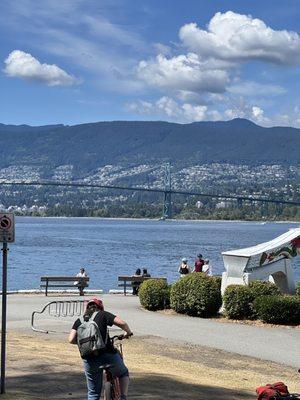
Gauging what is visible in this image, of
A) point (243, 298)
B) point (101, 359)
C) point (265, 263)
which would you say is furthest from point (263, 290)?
point (101, 359)

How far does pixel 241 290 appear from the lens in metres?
17.2

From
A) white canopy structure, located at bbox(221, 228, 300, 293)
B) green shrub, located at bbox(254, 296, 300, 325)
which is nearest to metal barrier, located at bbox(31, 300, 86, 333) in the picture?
white canopy structure, located at bbox(221, 228, 300, 293)

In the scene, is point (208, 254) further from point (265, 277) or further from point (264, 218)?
point (264, 218)

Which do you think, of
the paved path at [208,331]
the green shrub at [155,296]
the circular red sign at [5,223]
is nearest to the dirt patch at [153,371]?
the paved path at [208,331]

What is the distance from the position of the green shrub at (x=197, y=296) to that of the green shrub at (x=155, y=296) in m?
0.67

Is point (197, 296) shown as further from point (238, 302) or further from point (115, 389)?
point (115, 389)

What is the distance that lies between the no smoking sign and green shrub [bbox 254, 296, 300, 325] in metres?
9.67

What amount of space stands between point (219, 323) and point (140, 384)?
8081 mm

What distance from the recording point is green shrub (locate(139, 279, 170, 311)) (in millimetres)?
18781

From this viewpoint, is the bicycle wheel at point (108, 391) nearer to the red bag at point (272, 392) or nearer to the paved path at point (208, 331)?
the red bag at point (272, 392)

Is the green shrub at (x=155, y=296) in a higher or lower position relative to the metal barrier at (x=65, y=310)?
higher

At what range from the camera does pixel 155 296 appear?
61.6ft

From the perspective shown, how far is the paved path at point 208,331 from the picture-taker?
43.3 feet

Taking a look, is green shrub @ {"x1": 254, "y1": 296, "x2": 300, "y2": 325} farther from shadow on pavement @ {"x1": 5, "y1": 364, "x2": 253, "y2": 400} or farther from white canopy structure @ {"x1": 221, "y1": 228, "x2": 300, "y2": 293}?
shadow on pavement @ {"x1": 5, "y1": 364, "x2": 253, "y2": 400}
